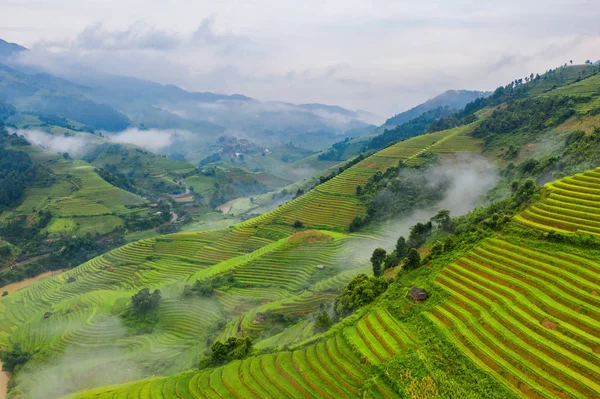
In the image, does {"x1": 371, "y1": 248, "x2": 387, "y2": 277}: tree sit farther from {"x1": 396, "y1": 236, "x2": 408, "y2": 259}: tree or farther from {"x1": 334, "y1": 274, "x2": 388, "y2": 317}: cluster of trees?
{"x1": 334, "y1": 274, "x2": 388, "y2": 317}: cluster of trees

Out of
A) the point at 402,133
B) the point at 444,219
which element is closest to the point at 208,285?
the point at 444,219

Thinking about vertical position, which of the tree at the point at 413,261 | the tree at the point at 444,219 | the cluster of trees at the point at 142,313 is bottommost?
the cluster of trees at the point at 142,313

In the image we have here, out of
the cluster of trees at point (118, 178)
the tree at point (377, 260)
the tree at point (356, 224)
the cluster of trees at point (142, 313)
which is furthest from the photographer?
the cluster of trees at point (118, 178)

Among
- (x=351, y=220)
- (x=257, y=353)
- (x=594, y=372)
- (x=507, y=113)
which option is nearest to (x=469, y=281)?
(x=594, y=372)

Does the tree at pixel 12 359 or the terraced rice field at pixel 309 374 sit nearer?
the terraced rice field at pixel 309 374

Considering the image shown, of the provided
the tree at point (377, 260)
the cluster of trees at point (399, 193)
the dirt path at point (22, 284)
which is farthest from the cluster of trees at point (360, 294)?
the dirt path at point (22, 284)

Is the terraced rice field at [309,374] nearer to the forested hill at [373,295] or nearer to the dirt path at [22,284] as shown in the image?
the forested hill at [373,295]

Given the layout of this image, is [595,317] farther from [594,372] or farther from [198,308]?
[198,308]
